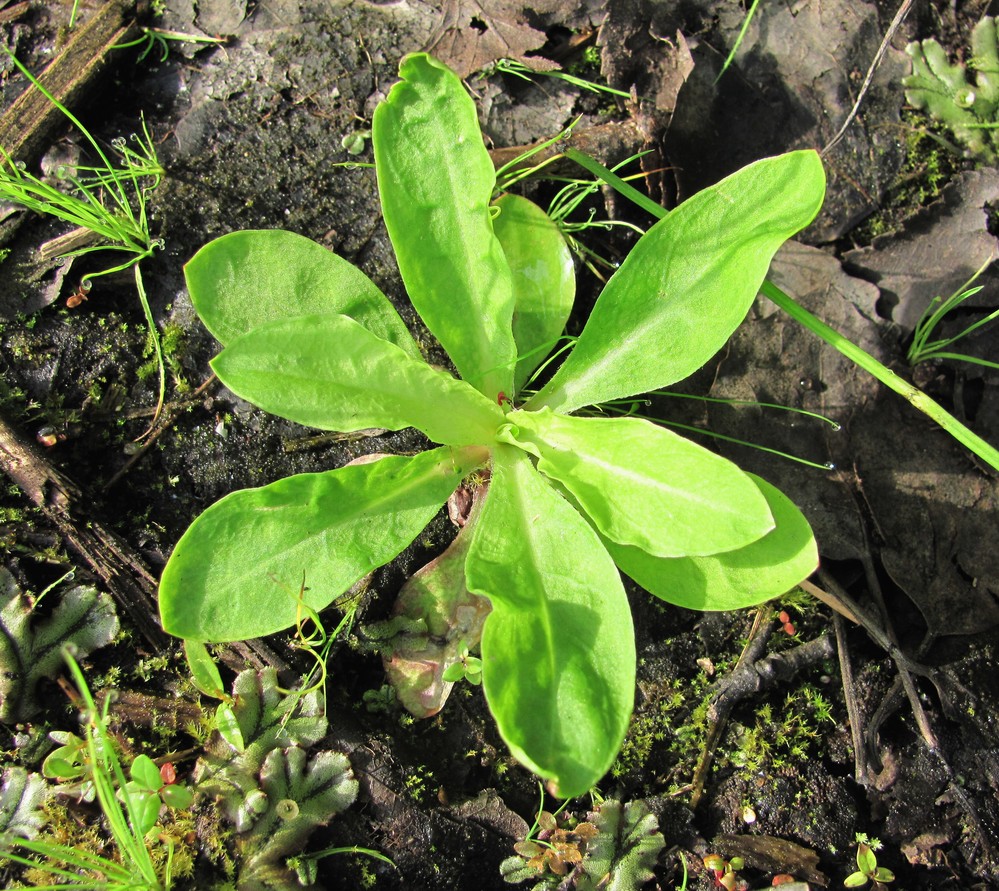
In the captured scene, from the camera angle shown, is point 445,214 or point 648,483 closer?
point 648,483

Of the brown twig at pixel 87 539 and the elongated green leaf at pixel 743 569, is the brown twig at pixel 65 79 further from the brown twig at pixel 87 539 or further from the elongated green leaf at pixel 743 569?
the elongated green leaf at pixel 743 569

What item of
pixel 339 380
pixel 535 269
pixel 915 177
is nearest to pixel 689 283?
pixel 535 269

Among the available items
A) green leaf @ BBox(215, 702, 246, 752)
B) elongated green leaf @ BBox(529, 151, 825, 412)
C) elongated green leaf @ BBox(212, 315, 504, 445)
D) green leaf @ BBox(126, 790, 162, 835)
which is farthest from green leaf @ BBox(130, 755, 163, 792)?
elongated green leaf @ BBox(529, 151, 825, 412)

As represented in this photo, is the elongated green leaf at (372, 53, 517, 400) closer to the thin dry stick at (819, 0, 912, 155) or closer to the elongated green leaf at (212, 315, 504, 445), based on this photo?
the elongated green leaf at (212, 315, 504, 445)

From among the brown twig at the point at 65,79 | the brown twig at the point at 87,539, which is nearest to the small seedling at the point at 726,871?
the brown twig at the point at 87,539

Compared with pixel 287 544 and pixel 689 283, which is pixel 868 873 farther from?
pixel 287 544

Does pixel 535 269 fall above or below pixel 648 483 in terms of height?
above
